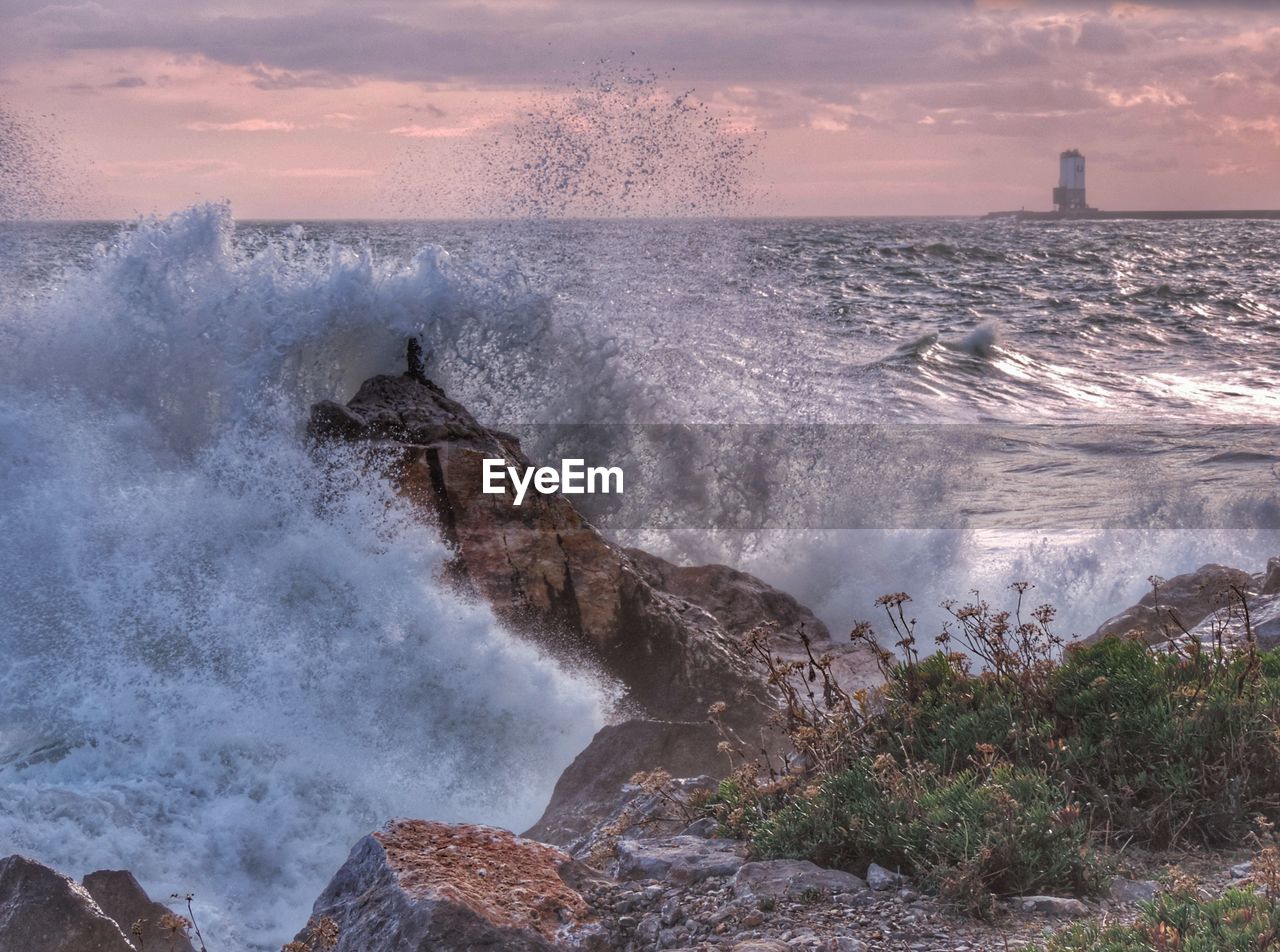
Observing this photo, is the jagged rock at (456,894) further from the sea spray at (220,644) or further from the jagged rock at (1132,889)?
the sea spray at (220,644)

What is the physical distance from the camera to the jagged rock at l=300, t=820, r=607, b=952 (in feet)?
9.70

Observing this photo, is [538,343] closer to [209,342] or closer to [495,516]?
[209,342]

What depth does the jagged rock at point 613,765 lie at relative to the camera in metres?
4.76

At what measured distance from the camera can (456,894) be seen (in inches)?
120

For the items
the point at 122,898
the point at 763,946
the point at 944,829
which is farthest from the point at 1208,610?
the point at 122,898

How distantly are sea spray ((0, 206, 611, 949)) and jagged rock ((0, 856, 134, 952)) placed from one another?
81 centimetres

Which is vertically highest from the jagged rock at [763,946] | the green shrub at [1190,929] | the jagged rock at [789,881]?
the green shrub at [1190,929]

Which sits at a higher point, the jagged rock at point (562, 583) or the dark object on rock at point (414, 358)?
the dark object on rock at point (414, 358)

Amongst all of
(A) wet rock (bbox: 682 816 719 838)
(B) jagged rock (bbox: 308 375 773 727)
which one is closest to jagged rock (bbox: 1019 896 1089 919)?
(A) wet rock (bbox: 682 816 719 838)

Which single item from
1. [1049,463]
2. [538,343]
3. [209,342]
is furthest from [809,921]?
[1049,463]

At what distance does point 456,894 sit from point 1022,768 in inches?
63.2

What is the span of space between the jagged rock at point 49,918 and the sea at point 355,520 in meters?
0.78

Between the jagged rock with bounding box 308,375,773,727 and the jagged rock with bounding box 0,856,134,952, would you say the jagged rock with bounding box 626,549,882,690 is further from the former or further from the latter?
the jagged rock with bounding box 0,856,134,952

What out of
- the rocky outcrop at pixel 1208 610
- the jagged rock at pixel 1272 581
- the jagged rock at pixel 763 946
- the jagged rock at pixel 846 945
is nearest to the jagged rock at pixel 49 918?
the jagged rock at pixel 763 946
